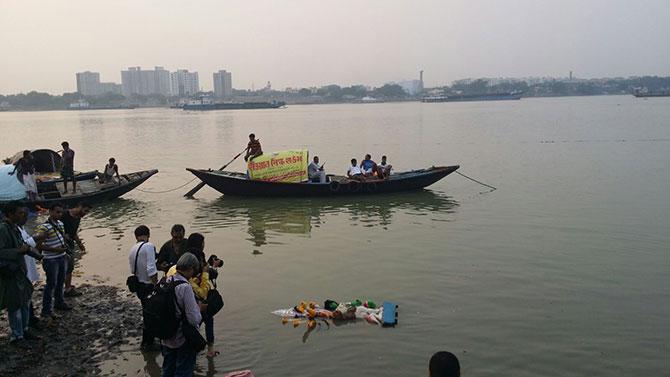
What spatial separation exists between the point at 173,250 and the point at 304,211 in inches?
477

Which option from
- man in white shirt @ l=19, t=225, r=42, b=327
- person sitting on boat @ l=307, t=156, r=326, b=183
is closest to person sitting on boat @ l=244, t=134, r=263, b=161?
person sitting on boat @ l=307, t=156, r=326, b=183

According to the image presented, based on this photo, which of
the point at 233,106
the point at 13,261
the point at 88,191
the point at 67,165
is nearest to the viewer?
the point at 13,261

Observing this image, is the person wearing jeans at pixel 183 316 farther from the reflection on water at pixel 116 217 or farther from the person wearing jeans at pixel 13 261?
the reflection on water at pixel 116 217

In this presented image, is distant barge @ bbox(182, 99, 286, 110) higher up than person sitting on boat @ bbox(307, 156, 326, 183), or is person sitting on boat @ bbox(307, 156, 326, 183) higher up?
distant barge @ bbox(182, 99, 286, 110)

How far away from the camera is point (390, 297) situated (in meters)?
11.1

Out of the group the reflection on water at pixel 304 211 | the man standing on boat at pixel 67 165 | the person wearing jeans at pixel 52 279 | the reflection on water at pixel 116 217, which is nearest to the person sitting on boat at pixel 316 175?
the reflection on water at pixel 304 211

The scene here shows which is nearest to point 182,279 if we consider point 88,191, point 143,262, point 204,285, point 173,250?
point 204,285

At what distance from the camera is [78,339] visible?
340 inches

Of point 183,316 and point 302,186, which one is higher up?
point 183,316

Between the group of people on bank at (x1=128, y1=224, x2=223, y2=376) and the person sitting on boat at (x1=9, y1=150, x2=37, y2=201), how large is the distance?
11.9 m

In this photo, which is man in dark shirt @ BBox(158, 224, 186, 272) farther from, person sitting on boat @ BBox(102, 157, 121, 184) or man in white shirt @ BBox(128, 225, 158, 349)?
person sitting on boat @ BBox(102, 157, 121, 184)

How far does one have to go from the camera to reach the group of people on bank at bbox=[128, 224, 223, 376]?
5793 mm

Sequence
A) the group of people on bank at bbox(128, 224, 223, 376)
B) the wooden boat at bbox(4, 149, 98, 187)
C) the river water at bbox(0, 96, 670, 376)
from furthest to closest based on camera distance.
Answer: the wooden boat at bbox(4, 149, 98, 187) < the river water at bbox(0, 96, 670, 376) < the group of people on bank at bbox(128, 224, 223, 376)

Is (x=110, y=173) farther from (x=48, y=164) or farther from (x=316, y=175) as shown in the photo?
(x=316, y=175)
